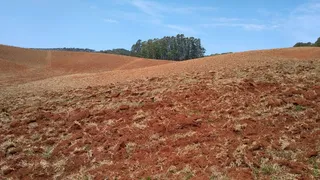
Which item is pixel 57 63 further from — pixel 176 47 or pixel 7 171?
pixel 176 47

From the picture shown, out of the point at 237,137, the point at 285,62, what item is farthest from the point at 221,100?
the point at 285,62

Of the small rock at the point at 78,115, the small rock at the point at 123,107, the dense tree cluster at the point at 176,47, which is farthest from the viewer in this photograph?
the dense tree cluster at the point at 176,47

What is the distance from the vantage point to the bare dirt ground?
6.73 metres

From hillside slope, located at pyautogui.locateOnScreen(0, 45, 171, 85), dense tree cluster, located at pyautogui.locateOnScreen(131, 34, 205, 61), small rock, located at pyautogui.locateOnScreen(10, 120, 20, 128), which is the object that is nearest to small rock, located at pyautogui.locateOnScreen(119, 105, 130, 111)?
small rock, located at pyautogui.locateOnScreen(10, 120, 20, 128)

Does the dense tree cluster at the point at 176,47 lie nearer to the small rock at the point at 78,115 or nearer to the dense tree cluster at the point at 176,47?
the dense tree cluster at the point at 176,47

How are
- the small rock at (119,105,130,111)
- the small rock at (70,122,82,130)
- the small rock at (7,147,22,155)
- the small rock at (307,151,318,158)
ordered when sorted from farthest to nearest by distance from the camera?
the small rock at (119,105,130,111) → the small rock at (70,122,82,130) → the small rock at (7,147,22,155) → the small rock at (307,151,318,158)

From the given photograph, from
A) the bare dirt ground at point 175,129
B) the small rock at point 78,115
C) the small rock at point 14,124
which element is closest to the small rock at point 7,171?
the bare dirt ground at point 175,129

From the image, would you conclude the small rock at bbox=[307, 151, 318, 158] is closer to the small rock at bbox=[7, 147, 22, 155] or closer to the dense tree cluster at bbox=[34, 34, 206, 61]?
the small rock at bbox=[7, 147, 22, 155]

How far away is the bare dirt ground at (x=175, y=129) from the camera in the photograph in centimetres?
673

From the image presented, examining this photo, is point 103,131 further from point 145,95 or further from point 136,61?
point 136,61

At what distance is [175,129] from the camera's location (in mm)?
8570

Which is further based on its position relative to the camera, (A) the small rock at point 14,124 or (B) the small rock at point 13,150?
(A) the small rock at point 14,124

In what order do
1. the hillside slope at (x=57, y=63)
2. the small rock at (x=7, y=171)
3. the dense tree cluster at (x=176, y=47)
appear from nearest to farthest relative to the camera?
the small rock at (x=7, y=171) → the hillside slope at (x=57, y=63) → the dense tree cluster at (x=176, y=47)

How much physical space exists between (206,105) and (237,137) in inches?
96.1
